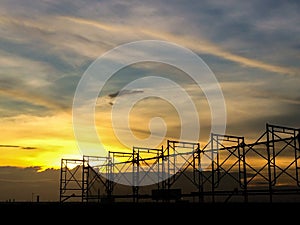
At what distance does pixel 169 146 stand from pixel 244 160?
7735 millimetres

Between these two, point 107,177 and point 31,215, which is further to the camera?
point 107,177

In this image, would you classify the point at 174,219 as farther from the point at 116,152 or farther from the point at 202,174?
the point at 116,152

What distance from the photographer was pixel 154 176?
123ft

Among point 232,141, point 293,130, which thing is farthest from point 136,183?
point 293,130

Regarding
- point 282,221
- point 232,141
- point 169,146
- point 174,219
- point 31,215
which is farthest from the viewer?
point 169,146

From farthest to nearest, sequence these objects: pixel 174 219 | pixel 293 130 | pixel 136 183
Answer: pixel 136 183, pixel 293 130, pixel 174 219

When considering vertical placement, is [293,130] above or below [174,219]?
above

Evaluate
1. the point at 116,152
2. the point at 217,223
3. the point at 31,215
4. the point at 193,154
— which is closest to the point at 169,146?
the point at 193,154

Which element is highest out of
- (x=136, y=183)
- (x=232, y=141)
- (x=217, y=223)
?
(x=232, y=141)

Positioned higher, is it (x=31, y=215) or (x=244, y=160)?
(x=244, y=160)

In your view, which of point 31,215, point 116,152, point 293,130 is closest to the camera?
point 31,215

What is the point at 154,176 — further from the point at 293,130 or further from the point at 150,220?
the point at 150,220

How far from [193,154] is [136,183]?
25.1 feet

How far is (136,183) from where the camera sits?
38.8 meters
